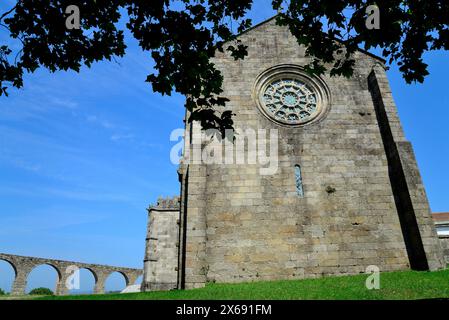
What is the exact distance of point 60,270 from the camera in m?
32.1

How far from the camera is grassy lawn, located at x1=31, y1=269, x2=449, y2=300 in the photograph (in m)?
6.82

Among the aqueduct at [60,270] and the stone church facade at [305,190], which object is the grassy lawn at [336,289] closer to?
the stone church facade at [305,190]

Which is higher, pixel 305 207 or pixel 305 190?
pixel 305 190

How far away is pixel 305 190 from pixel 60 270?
103ft

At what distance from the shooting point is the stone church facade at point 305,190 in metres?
9.91

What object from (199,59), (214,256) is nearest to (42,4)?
(199,59)

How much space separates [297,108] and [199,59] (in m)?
8.82

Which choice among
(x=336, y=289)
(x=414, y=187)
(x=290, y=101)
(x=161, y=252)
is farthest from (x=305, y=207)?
(x=161, y=252)

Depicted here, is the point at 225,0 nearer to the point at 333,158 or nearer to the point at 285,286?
the point at 285,286

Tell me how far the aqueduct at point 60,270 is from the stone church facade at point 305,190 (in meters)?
26.7

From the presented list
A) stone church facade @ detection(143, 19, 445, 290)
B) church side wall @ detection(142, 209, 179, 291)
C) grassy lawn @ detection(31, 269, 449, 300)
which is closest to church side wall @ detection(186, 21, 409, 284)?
stone church facade @ detection(143, 19, 445, 290)

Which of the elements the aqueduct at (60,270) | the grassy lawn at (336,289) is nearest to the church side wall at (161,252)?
the aqueduct at (60,270)

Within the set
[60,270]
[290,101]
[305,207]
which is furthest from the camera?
[60,270]

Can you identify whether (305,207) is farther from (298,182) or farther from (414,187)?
(414,187)
